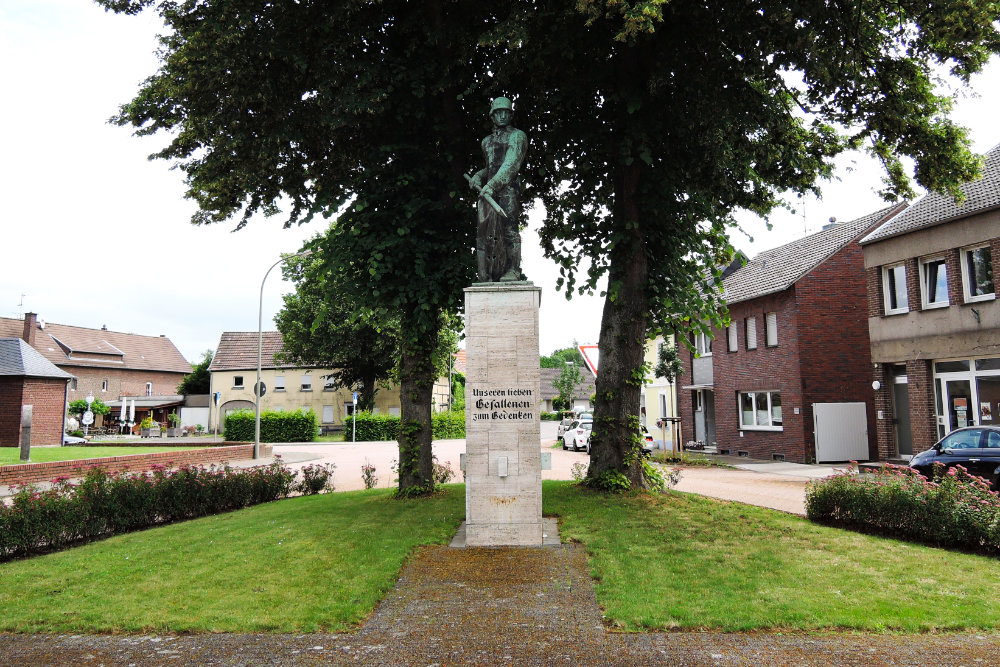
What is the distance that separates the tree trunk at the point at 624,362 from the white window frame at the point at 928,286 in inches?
478

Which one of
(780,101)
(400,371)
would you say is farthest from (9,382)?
(780,101)

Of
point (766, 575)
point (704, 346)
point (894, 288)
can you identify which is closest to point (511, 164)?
point (766, 575)

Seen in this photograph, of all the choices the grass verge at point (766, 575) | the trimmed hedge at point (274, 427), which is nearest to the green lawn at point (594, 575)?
the grass verge at point (766, 575)

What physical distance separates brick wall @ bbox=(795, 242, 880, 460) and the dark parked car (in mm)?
9545

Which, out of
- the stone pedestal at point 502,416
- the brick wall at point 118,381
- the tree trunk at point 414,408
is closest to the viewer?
the stone pedestal at point 502,416

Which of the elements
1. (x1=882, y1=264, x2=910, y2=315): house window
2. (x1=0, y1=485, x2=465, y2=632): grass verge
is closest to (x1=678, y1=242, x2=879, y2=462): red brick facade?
(x1=882, y1=264, x2=910, y2=315): house window

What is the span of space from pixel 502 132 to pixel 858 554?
687 centimetres

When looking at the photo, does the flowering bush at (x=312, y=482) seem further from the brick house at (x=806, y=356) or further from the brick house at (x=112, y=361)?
the brick house at (x=112, y=361)

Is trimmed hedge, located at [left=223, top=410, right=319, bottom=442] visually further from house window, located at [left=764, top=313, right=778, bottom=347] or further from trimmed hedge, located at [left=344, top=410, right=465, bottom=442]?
house window, located at [left=764, top=313, right=778, bottom=347]

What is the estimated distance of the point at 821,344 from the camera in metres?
23.6

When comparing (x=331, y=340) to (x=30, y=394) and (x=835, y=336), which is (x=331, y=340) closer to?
(x=30, y=394)

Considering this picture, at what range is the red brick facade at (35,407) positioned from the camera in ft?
96.1

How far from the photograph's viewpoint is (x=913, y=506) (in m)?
8.74

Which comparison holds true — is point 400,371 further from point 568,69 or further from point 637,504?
point 568,69
